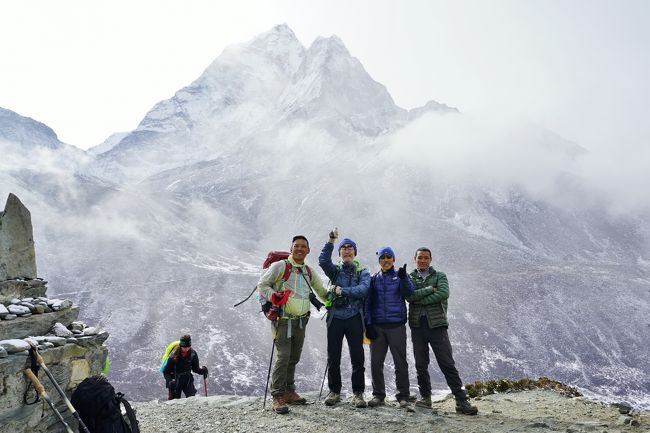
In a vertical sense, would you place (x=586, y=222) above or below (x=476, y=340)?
above

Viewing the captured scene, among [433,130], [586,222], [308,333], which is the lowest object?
[308,333]

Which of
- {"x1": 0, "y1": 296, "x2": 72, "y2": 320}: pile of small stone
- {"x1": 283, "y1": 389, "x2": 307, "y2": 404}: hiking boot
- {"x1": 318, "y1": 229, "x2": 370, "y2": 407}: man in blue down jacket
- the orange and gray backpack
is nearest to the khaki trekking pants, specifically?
the orange and gray backpack

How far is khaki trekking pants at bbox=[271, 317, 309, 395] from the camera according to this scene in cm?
695

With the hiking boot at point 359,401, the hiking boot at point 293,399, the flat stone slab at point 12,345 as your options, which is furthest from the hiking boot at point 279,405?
the flat stone slab at point 12,345

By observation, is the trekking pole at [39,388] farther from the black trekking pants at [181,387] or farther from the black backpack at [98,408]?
the black trekking pants at [181,387]

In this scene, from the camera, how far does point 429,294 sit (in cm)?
746

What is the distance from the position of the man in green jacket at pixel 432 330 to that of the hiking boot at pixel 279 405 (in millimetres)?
2362

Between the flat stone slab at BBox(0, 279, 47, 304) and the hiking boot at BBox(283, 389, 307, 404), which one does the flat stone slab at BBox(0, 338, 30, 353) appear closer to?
the flat stone slab at BBox(0, 279, 47, 304)

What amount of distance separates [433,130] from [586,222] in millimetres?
70461

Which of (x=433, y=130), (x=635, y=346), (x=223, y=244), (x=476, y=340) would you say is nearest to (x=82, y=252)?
(x=223, y=244)

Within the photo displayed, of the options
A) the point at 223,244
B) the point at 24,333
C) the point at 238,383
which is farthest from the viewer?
the point at 223,244

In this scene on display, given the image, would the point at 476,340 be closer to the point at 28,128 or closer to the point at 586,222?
the point at 586,222

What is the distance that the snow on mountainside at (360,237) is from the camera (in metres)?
46.4

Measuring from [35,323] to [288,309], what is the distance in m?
3.42
